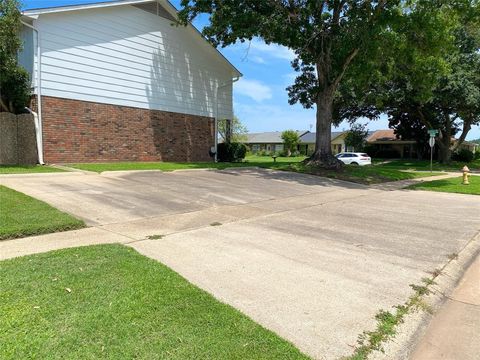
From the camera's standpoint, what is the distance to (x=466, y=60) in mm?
32156

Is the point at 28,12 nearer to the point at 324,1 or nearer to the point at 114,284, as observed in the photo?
the point at 324,1

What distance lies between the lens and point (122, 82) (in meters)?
18.9

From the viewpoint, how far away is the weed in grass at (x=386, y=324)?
3.46 metres

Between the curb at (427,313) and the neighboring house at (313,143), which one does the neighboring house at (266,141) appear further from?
the curb at (427,313)

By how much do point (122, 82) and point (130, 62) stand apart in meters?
1.12

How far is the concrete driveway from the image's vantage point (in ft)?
13.7

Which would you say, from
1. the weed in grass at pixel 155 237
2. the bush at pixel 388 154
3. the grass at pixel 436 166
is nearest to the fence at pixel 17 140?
the weed in grass at pixel 155 237

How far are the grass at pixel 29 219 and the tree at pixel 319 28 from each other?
42.5ft

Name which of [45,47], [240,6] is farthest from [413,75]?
[45,47]

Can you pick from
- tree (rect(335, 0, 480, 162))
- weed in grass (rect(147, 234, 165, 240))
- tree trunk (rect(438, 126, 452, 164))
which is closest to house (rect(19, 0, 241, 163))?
tree (rect(335, 0, 480, 162))

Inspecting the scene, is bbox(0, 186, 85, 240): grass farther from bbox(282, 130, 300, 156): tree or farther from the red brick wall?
bbox(282, 130, 300, 156): tree

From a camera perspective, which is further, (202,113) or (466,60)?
(466,60)

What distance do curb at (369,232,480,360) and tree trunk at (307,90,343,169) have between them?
44.7 feet

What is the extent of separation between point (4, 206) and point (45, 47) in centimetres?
1050
